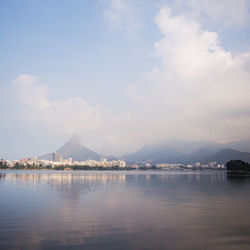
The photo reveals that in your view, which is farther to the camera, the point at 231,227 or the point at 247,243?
the point at 231,227

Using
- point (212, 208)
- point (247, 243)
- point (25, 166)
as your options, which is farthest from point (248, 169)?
point (25, 166)

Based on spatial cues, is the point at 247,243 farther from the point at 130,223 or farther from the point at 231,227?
the point at 130,223

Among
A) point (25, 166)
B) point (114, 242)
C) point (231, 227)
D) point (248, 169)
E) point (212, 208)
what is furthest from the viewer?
point (25, 166)

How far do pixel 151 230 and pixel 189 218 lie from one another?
12.8 feet

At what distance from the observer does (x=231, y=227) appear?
41.7 ft

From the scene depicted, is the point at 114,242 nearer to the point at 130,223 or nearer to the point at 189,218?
the point at 130,223

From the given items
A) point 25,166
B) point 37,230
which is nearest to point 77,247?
point 37,230

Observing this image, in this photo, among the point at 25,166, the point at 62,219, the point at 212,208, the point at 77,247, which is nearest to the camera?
the point at 77,247

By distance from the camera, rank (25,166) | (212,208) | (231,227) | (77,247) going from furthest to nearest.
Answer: (25,166) → (212,208) → (231,227) → (77,247)

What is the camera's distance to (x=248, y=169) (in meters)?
124

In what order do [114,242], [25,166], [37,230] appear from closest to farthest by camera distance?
[114,242] < [37,230] < [25,166]

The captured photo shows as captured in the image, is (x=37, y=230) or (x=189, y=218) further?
(x=189, y=218)

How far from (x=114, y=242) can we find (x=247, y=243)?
5.39m

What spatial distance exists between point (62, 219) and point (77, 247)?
17.2ft
